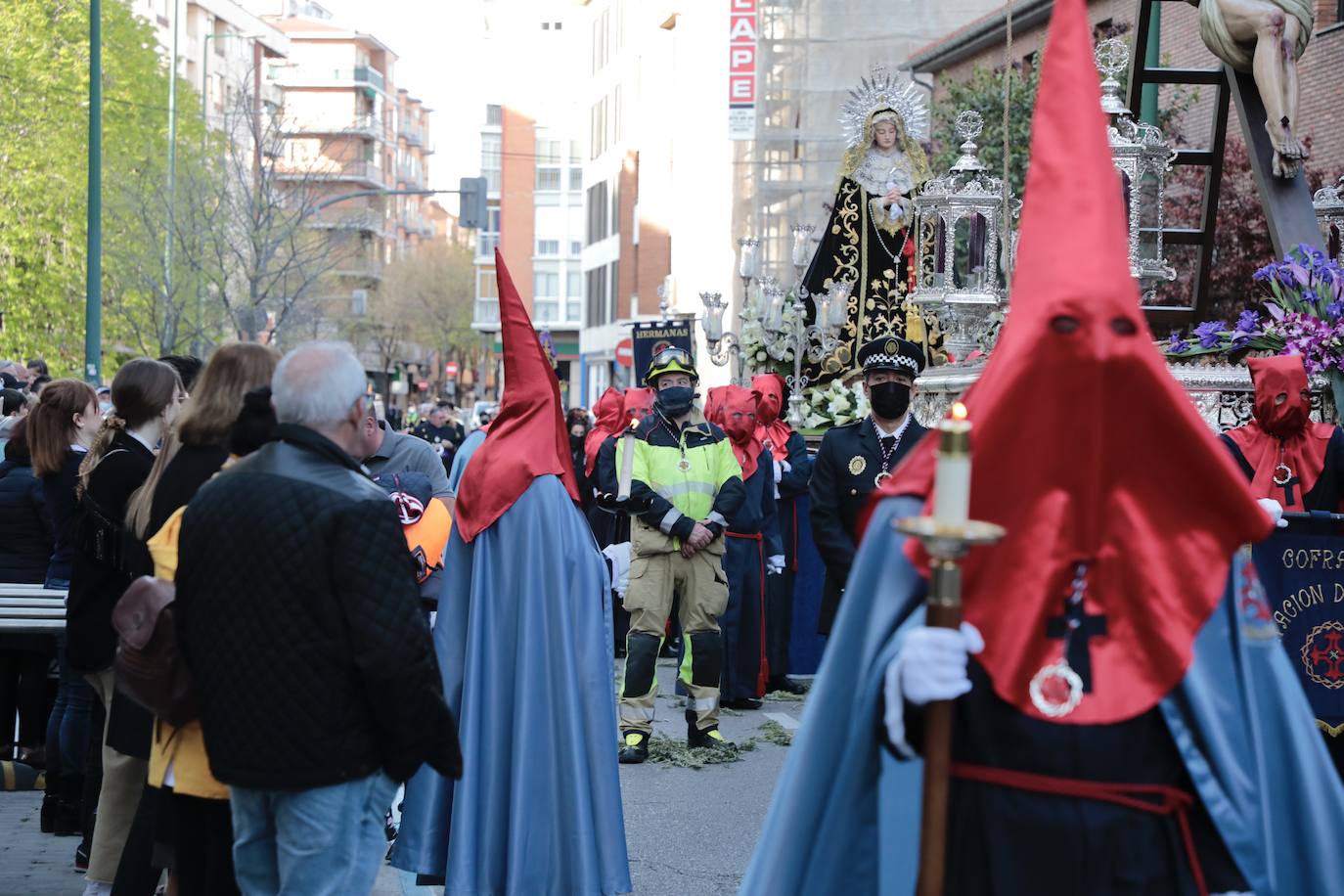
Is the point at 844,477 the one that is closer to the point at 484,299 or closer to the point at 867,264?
the point at 867,264

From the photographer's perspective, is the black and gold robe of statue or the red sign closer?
the black and gold robe of statue

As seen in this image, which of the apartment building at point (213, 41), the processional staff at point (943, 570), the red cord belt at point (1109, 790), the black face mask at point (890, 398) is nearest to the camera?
the processional staff at point (943, 570)

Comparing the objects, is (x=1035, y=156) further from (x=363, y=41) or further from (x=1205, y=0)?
(x=363, y=41)

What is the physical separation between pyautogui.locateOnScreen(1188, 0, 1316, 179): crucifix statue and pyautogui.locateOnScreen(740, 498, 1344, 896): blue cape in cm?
855

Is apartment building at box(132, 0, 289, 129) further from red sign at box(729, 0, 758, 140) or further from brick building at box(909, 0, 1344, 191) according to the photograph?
brick building at box(909, 0, 1344, 191)

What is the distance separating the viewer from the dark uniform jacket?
8188 millimetres

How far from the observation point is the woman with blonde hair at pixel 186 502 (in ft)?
15.3

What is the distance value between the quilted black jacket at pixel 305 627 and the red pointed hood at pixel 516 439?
2.30 m

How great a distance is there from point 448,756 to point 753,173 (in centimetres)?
3282

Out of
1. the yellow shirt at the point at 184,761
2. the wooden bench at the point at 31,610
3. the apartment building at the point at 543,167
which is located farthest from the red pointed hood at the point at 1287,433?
the apartment building at the point at 543,167

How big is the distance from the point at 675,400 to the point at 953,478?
6.77m

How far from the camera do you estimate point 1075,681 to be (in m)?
3.36

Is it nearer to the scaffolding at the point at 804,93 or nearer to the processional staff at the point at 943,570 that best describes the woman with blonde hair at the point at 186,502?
the processional staff at the point at 943,570

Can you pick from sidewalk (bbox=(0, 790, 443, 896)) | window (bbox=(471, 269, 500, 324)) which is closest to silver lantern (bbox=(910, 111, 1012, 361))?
sidewalk (bbox=(0, 790, 443, 896))
